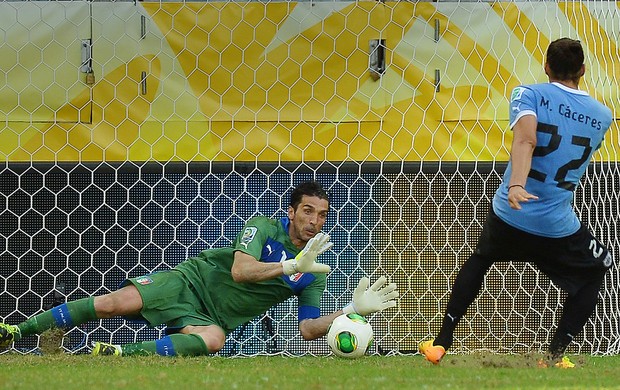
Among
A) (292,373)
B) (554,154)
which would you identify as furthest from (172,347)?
(554,154)

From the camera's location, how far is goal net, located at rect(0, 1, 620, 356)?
23.4 ft

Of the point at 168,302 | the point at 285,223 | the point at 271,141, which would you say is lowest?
the point at 168,302

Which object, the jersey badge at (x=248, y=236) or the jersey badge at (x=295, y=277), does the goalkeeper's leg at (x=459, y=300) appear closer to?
the jersey badge at (x=295, y=277)

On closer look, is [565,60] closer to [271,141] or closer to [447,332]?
[447,332]

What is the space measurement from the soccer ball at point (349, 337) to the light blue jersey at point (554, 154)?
3.67ft

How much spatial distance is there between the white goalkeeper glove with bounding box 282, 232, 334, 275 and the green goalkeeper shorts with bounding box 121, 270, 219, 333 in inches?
27.9

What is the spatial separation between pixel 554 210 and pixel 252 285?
1.92m

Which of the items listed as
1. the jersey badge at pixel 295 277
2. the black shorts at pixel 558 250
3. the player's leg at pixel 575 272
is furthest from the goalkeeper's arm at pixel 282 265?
the player's leg at pixel 575 272

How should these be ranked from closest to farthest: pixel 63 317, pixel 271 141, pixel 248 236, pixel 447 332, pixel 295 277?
pixel 447 332
pixel 63 317
pixel 248 236
pixel 295 277
pixel 271 141

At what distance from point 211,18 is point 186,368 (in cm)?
273

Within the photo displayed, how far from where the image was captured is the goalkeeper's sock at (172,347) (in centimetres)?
603

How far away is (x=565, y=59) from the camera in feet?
17.5

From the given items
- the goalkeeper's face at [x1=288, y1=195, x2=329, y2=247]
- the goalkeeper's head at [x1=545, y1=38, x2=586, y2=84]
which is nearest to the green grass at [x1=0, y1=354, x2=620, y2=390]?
the goalkeeper's face at [x1=288, y1=195, x2=329, y2=247]

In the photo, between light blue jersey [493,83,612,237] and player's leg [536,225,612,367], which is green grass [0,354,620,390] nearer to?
player's leg [536,225,612,367]
